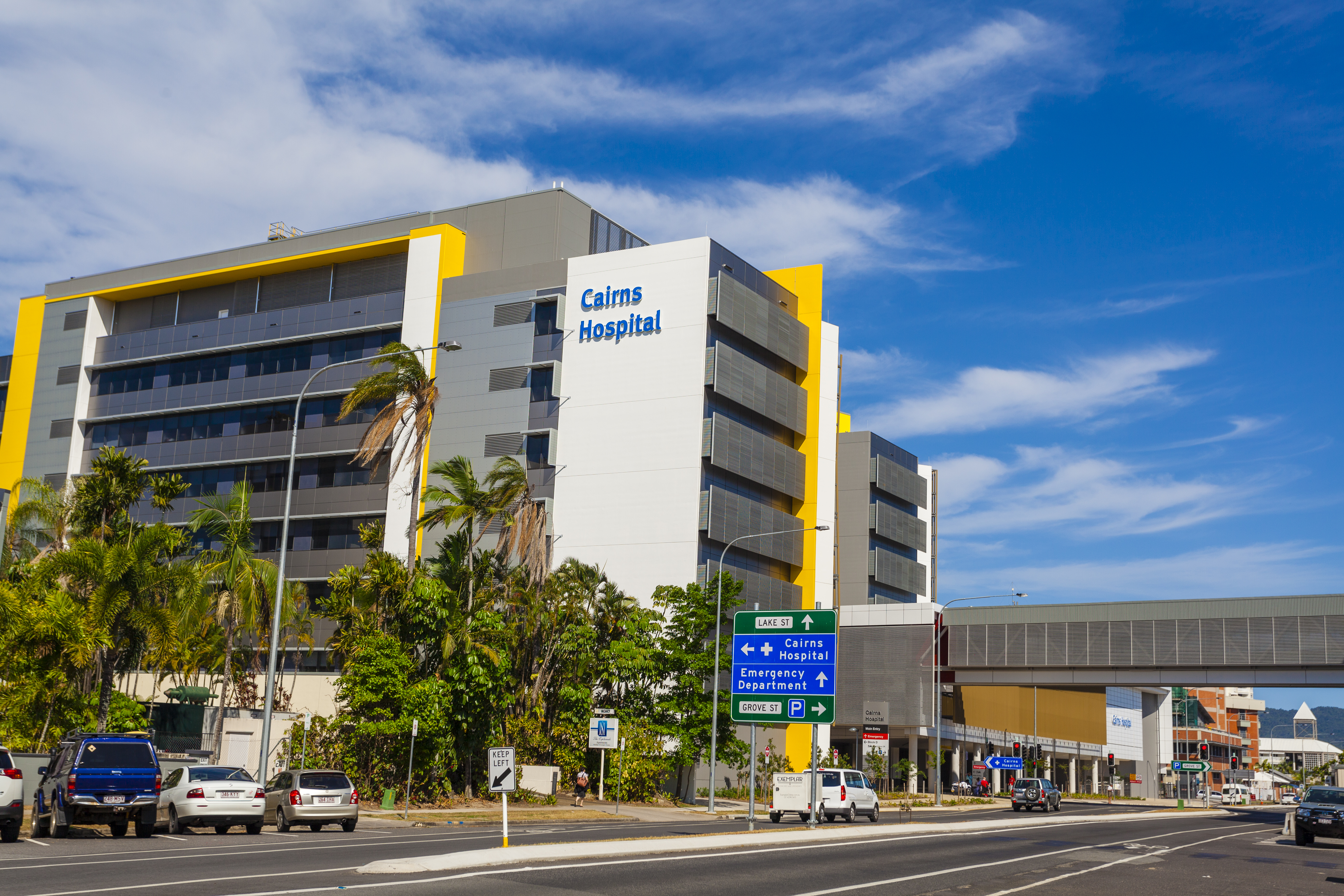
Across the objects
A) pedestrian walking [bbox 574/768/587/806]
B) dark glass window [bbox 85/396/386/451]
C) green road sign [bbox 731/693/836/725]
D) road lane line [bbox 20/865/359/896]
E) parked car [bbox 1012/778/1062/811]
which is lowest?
parked car [bbox 1012/778/1062/811]

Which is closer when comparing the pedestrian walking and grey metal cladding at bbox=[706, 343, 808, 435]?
the pedestrian walking

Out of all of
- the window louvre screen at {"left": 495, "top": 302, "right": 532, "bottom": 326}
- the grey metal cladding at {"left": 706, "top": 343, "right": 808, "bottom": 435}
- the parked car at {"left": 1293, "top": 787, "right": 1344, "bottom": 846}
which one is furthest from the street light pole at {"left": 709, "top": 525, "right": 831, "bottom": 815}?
the window louvre screen at {"left": 495, "top": 302, "right": 532, "bottom": 326}

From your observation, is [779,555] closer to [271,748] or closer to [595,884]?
[271,748]

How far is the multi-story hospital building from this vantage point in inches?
2532

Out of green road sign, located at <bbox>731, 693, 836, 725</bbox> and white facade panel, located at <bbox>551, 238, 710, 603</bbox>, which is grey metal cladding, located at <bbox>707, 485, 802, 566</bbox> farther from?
green road sign, located at <bbox>731, 693, 836, 725</bbox>

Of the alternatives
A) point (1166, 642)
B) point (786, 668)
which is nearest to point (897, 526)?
point (1166, 642)

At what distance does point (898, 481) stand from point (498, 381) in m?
37.0

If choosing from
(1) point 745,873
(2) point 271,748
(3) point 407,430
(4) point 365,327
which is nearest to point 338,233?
(4) point 365,327

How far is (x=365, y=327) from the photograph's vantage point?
71.7 meters

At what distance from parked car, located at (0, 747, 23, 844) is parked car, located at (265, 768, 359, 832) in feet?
25.6

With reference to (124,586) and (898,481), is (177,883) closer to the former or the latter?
(124,586)

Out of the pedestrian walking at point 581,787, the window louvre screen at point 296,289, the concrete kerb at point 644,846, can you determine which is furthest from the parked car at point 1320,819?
the window louvre screen at point 296,289

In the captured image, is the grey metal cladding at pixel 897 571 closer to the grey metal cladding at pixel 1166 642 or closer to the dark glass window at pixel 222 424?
the grey metal cladding at pixel 1166 642

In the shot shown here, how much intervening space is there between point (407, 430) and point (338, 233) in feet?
50.9
